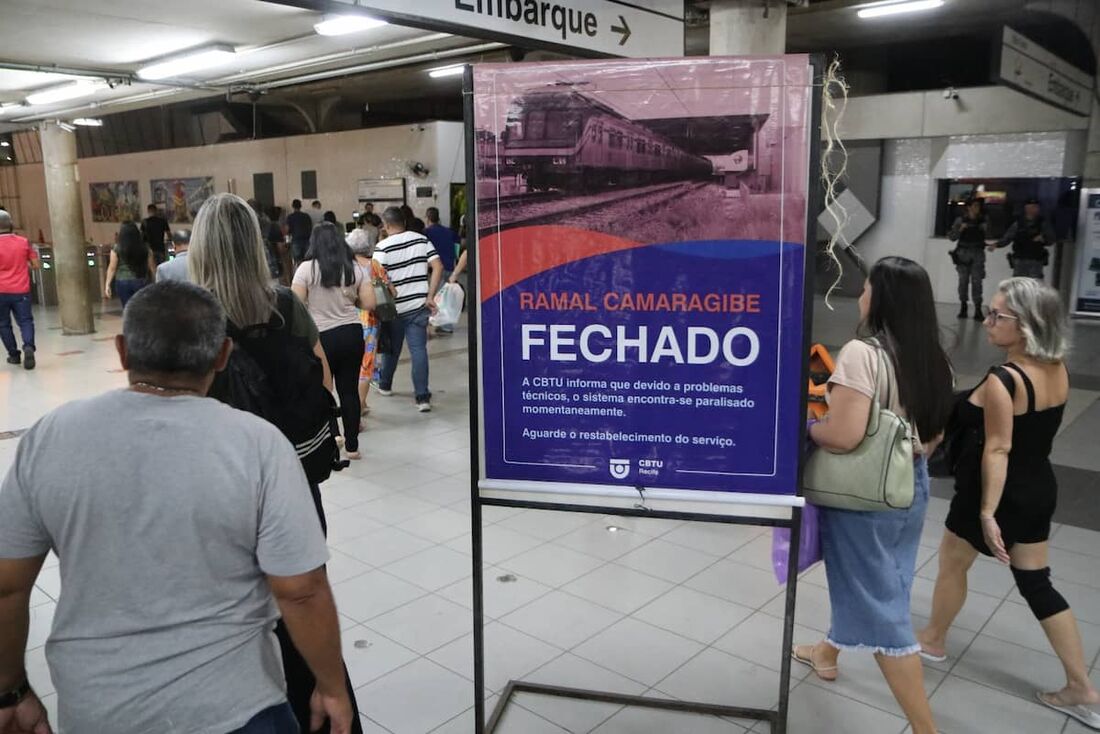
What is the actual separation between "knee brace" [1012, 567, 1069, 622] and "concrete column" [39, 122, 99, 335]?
11.7 metres

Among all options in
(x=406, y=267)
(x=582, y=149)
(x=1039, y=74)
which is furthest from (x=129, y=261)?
(x=1039, y=74)

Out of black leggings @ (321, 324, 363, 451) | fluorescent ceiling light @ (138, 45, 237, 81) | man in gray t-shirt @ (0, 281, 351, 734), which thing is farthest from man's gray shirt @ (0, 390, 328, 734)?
fluorescent ceiling light @ (138, 45, 237, 81)

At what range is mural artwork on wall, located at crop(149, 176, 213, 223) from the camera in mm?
16219

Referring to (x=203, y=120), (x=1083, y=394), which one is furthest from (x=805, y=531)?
(x=203, y=120)

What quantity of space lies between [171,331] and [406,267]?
510 cm

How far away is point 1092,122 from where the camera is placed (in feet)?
37.9

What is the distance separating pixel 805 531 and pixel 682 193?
1.06 meters

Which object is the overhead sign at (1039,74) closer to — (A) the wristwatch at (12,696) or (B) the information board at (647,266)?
(B) the information board at (647,266)

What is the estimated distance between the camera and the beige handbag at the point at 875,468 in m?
2.28

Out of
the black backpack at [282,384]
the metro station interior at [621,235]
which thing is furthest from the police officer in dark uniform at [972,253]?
the black backpack at [282,384]

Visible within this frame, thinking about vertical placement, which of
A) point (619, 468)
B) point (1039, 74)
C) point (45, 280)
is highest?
point (1039, 74)

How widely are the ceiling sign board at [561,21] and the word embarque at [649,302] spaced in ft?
5.66

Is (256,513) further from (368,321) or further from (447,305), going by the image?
(447,305)

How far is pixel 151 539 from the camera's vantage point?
140cm
